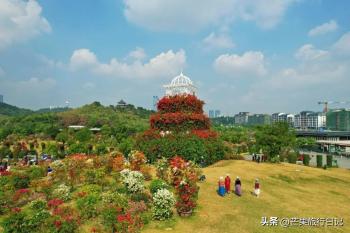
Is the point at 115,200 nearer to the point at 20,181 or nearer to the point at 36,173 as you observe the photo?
the point at 20,181

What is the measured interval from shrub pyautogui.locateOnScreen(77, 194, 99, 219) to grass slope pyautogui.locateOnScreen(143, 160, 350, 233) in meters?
3.80

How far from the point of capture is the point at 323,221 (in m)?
21.5

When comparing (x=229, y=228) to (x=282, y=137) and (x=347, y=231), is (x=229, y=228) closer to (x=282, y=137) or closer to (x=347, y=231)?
(x=347, y=231)

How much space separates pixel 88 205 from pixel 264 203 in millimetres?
12692

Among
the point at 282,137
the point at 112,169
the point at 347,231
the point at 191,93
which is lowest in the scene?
the point at 347,231

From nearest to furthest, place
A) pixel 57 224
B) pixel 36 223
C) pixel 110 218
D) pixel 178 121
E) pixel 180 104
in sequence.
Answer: pixel 57 224
pixel 36 223
pixel 110 218
pixel 178 121
pixel 180 104

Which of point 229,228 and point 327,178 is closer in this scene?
point 229,228

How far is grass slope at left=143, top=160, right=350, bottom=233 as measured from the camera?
65.7ft

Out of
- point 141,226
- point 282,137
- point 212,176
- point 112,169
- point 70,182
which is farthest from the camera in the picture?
point 282,137

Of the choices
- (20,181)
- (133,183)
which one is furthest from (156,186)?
(20,181)

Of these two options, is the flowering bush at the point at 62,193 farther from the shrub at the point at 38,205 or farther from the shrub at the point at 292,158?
the shrub at the point at 292,158

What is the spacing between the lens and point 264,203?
81.3ft

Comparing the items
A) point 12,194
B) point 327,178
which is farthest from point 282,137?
point 12,194

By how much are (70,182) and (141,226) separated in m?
10.6
